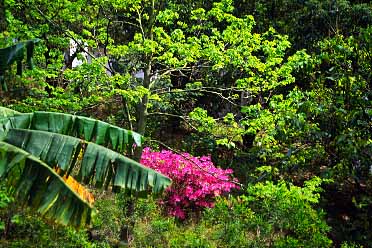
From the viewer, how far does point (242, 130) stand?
879 centimetres

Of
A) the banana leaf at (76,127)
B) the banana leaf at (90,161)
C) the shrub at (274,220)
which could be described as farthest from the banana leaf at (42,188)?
the shrub at (274,220)

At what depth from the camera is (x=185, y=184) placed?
10.6 meters

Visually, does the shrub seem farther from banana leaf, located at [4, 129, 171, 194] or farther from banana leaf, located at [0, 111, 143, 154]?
banana leaf, located at [4, 129, 171, 194]

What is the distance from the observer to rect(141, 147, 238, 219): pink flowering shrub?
10.4 meters

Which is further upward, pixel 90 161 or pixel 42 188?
pixel 90 161

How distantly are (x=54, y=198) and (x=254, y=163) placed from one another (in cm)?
943

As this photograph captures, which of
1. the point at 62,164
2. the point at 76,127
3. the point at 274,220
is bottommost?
the point at 274,220

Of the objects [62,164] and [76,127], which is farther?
[76,127]

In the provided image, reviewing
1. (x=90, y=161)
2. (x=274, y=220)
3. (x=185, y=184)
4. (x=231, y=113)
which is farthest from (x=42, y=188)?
(x=185, y=184)

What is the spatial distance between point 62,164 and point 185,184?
6.29m

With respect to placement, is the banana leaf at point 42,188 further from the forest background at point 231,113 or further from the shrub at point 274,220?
the shrub at point 274,220

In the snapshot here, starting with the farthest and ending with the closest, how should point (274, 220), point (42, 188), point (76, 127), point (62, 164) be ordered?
point (274, 220)
point (76, 127)
point (62, 164)
point (42, 188)

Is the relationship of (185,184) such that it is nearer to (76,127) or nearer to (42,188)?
(76,127)

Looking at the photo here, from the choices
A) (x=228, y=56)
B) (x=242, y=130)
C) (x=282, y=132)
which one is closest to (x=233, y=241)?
(x=242, y=130)
